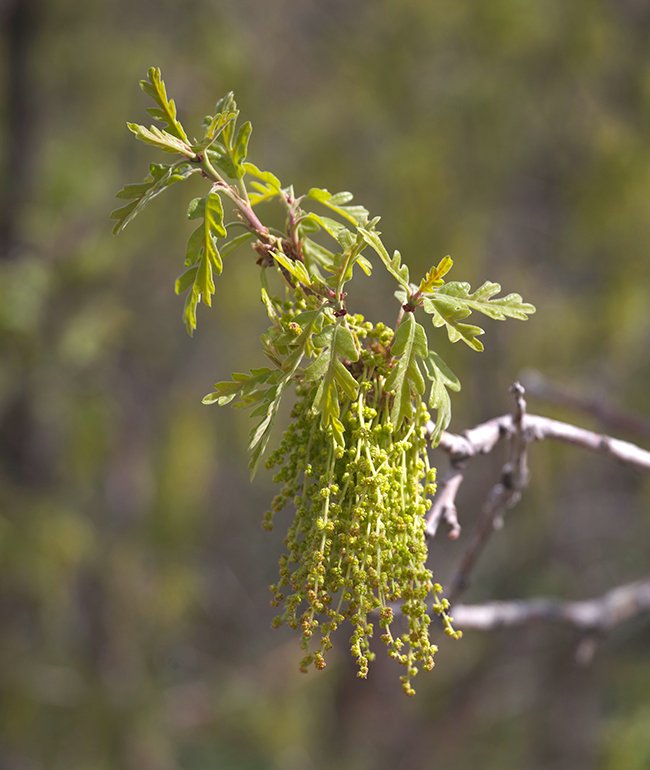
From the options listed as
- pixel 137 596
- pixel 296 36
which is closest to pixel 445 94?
pixel 296 36

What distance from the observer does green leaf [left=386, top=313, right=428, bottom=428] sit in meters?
1.53

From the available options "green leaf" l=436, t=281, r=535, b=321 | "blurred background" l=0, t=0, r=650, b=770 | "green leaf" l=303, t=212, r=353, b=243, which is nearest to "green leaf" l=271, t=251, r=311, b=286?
"green leaf" l=303, t=212, r=353, b=243

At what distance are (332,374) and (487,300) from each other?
311 millimetres

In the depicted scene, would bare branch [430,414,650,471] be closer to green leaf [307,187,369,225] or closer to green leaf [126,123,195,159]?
green leaf [307,187,369,225]

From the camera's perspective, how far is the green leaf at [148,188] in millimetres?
1535

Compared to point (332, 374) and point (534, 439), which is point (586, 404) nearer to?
point (534, 439)

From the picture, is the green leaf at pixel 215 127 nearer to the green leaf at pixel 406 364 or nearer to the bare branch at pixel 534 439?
the green leaf at pixel 406 364

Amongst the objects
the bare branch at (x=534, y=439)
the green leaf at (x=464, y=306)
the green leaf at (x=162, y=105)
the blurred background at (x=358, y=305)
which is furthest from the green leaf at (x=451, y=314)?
the blurred background at (x=358, y=305)

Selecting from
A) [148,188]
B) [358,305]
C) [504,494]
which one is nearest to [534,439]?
[504,494]

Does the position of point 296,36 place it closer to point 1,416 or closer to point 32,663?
point 1,416

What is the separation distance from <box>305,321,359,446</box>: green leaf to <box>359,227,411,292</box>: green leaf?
0.43ft

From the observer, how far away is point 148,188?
5.09ft

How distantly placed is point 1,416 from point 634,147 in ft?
15.3

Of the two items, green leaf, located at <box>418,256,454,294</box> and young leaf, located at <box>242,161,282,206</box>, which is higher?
young leaf, located at <box>242,161,282,206</box>
